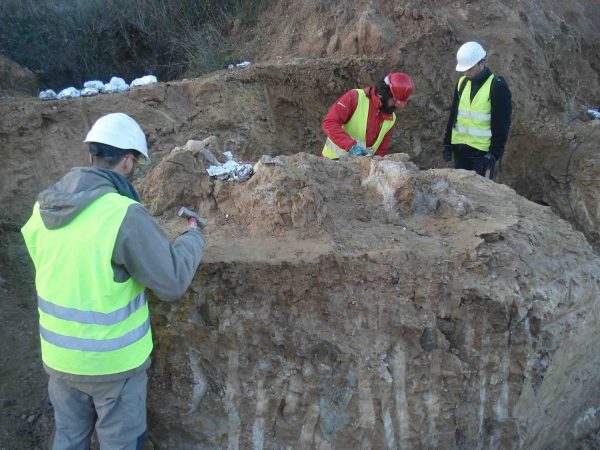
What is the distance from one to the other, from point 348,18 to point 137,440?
5.89 metres

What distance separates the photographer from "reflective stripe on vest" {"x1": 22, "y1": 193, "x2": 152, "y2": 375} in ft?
7.53

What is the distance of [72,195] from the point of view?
232 cm

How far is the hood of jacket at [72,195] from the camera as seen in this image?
230 cm

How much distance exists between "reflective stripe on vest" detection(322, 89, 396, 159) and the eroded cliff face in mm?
1722

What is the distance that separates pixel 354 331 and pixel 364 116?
2.53 meters

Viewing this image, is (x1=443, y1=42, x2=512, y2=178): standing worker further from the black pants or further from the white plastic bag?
the white plastic bag

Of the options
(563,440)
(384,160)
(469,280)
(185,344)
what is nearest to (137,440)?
(185,344)

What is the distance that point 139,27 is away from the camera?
7645 mm

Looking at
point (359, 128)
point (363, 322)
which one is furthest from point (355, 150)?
point (363, 322)

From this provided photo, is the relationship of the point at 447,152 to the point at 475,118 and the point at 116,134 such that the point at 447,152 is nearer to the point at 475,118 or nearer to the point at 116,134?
the point at 475,118

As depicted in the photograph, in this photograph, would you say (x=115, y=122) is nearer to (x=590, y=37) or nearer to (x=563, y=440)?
(x=563, y=440)

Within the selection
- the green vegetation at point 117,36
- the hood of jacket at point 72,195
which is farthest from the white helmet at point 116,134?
the green vegetation at point 117,36

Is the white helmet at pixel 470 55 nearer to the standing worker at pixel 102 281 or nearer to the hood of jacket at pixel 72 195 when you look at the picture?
the standing worker at pixel 102 281

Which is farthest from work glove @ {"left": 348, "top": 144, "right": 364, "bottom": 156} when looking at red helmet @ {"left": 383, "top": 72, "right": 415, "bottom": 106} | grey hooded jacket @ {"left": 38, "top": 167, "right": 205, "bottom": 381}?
grey hooded jacket @ {"left": 38, "top": 167, "right": 205, "bottom": 381}
